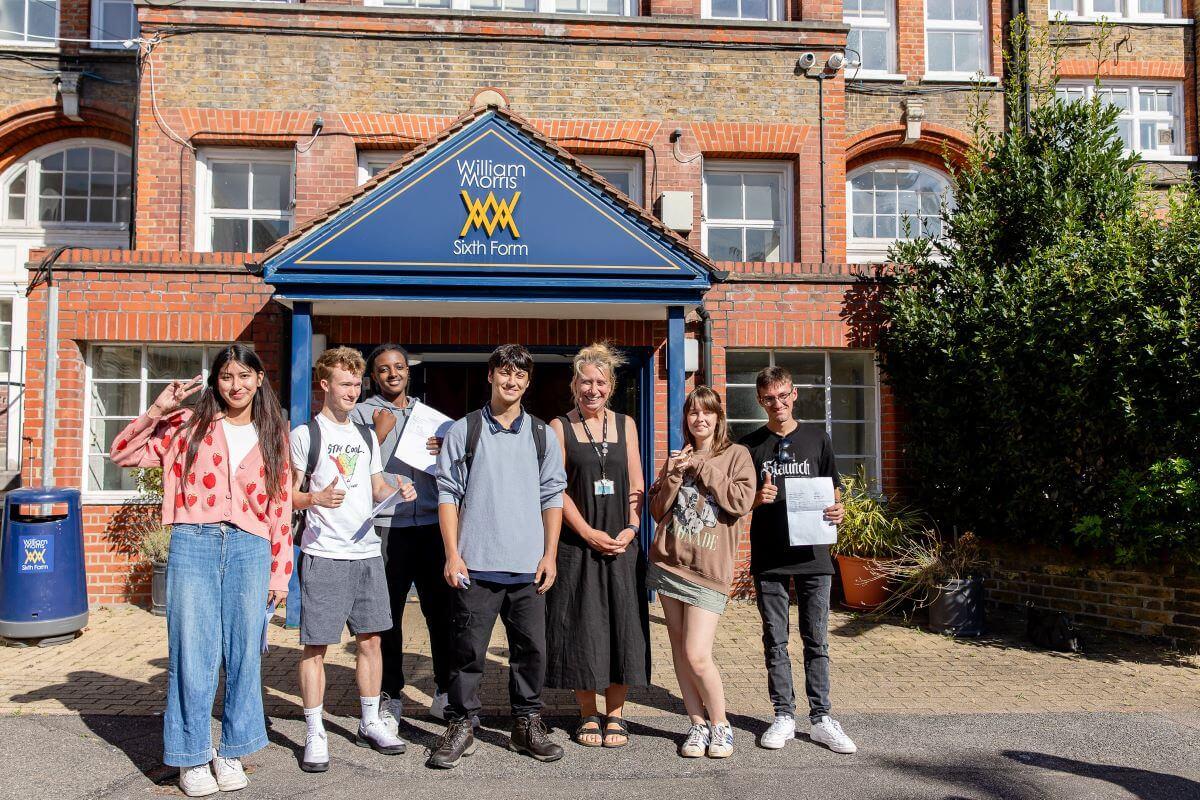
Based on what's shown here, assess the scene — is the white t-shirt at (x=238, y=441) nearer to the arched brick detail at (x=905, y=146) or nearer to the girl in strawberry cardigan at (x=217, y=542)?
the girl in strawberry cardigan at (x=217, y=542)

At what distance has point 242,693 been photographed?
3.76 metres

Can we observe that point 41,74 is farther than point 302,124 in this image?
Yes

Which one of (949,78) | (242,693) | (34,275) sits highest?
(949,78)

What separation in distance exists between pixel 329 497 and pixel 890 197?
10.1 meters

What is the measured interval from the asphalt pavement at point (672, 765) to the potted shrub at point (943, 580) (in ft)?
6.89

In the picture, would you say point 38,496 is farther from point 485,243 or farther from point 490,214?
point 490,214

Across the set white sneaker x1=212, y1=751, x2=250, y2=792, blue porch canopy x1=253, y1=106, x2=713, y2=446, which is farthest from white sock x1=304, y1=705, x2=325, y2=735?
blue porch canopy x1=253, y1=106, x2=713, y2=446

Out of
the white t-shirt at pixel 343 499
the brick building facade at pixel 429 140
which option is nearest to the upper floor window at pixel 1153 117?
the brick building facade at pixel 429 140

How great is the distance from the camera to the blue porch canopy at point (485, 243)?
6.78m

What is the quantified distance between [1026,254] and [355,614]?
644 centimetres

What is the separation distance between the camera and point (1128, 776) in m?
3.99

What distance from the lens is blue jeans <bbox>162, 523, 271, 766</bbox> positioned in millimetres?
3660

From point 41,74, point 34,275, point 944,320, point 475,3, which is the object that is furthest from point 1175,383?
point 41,74

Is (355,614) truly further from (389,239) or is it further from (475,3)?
(475,3)
